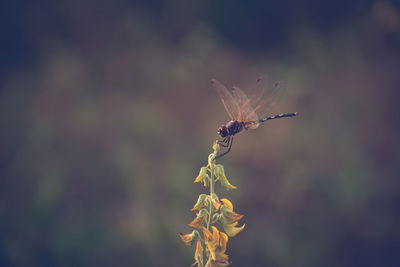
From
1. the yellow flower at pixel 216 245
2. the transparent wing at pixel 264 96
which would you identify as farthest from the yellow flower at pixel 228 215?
the transparent wing at pixel 264 96

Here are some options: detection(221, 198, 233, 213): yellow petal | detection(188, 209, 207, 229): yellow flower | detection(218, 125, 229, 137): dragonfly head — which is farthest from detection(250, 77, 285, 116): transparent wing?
detection(188, 209, 207, 229): yellow flower

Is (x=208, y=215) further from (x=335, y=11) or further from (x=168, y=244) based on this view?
(x=335, y=11)

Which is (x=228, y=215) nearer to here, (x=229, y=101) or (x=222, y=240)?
(x=222, y=240)

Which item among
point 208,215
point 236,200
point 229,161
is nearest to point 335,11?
point 229,161

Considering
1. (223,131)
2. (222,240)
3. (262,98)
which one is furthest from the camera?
(262,98)

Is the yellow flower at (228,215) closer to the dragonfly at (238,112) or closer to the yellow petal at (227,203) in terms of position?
the yellow petal at (227,203)

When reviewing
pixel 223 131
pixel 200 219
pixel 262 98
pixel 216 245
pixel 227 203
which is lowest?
pixel 216 245

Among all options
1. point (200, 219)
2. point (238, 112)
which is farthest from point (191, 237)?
point (238, 112)
